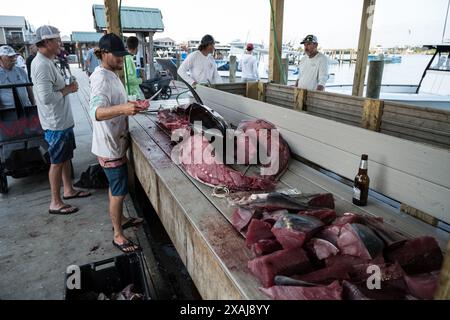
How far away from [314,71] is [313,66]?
9 centimetres

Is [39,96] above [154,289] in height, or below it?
above

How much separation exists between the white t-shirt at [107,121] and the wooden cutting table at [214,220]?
1.24 ft

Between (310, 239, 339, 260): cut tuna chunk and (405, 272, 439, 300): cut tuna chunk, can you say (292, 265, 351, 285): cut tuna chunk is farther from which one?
(405, 272, 439, 300): cut tuna chunk

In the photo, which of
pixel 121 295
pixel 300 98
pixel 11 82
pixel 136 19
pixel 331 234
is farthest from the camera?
pixel 136 19

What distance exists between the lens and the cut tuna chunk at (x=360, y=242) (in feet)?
5.23

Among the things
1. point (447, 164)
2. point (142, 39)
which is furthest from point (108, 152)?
point (142, 39)

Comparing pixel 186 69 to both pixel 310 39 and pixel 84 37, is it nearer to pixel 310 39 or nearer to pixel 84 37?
pixel 310 39

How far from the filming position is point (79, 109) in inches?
465

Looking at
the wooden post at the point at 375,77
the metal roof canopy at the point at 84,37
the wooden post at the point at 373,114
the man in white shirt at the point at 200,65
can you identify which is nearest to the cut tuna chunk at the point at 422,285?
the wooden post at the point at 373,114

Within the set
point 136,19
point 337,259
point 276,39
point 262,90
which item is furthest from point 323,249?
point 136,19

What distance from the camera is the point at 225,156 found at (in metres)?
3.25

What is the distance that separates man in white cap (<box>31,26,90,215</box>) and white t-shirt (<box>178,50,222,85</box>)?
247cm
